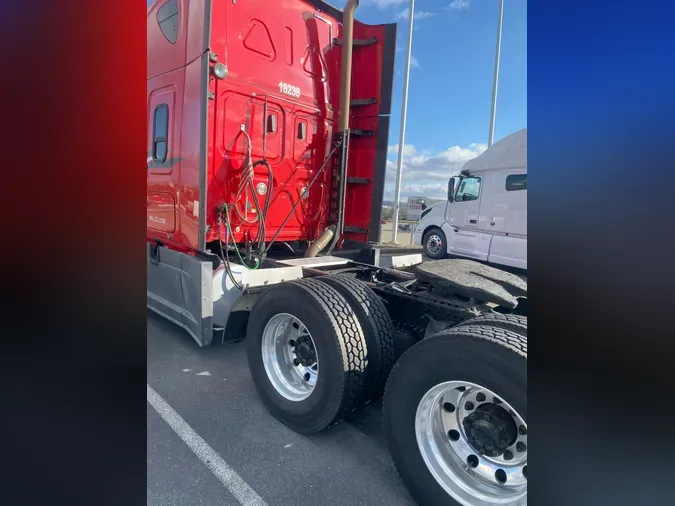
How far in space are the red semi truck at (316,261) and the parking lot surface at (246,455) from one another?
202 mm

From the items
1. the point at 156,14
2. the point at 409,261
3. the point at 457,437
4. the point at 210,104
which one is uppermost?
the point at 156,14

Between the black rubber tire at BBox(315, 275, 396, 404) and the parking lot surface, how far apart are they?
401mm

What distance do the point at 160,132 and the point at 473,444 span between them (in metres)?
4.26

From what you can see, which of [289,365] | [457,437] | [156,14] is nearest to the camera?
[457,437]

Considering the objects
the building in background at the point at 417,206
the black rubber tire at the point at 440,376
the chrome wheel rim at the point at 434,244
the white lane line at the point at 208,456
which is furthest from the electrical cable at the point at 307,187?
the building in background at the point at 417,206

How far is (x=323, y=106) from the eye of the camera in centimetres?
490

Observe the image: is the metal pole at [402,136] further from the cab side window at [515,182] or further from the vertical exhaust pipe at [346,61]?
the vertical exhaust pipe at [346,61]

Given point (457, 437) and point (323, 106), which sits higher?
point (323, 106)

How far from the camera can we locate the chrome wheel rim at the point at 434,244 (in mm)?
12648
